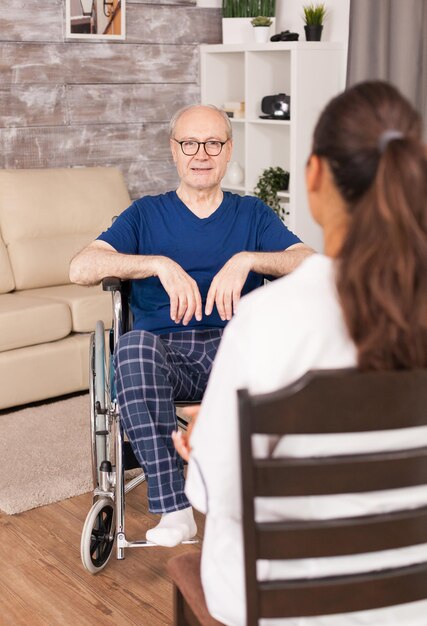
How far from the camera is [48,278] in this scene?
13.4 feet

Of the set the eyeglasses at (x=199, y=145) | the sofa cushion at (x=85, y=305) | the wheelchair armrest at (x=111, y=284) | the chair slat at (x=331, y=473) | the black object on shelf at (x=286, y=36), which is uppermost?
the black object on shelf at (x=286, y=36)

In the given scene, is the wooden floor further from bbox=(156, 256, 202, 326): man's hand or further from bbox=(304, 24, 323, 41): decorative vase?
bbox=(304, 24, 323, 41): decorative vase

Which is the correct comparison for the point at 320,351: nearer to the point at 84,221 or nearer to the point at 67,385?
the point at 67,385

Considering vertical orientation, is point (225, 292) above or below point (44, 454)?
above

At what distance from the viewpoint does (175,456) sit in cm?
217

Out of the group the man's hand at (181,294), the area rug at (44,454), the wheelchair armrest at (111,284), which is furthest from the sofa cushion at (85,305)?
the man's hand at (181,294)

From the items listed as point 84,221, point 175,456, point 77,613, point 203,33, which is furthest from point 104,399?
point 203,33

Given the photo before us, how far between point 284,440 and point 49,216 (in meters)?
3.16

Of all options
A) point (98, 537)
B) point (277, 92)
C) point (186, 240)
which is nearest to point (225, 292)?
point (186, 240)

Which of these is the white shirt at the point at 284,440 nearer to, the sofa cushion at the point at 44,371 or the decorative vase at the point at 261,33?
the sofa cushion at the point at 44,371

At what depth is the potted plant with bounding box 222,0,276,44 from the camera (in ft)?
15.7

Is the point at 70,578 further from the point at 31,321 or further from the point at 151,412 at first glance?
the point at 31,321

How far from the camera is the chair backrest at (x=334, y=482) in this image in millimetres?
1078

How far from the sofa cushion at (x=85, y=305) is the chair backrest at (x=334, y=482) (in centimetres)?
275
